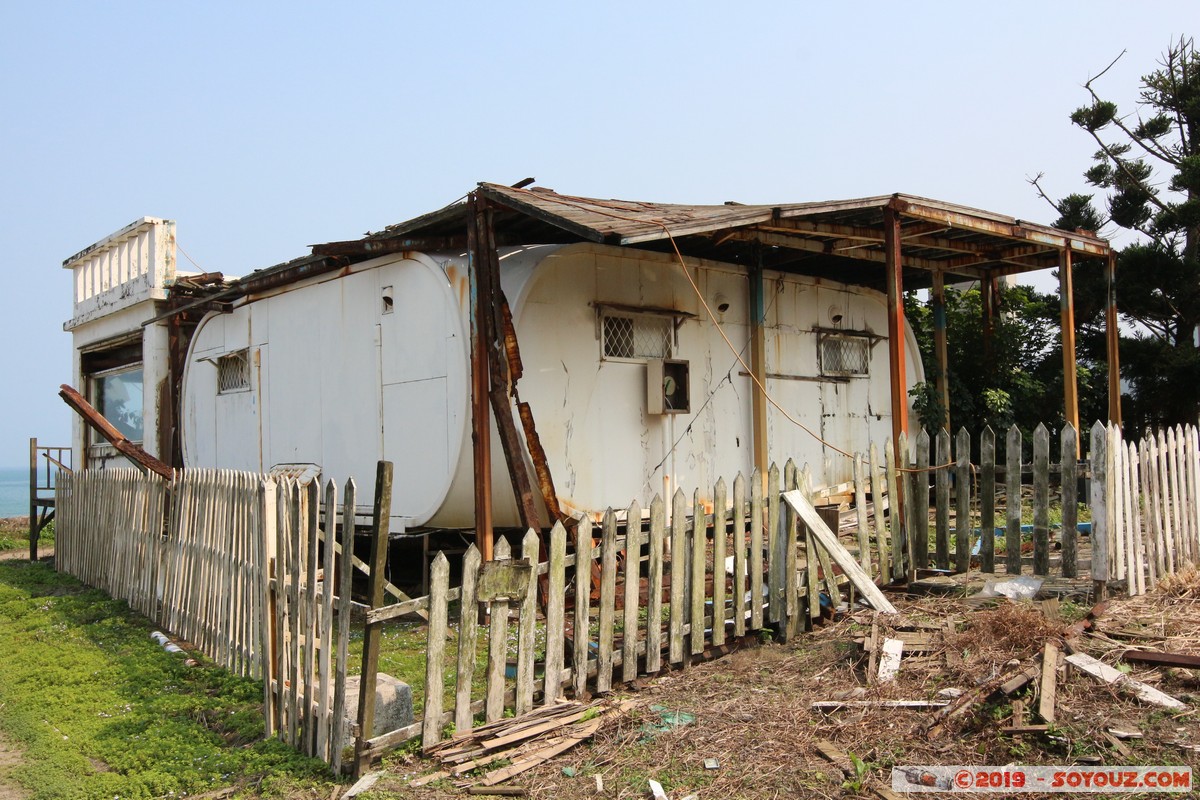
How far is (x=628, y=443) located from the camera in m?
9.55

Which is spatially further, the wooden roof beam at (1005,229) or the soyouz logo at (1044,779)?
the wooden roof beam at (1005,229)

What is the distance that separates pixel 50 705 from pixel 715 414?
21.9 ft

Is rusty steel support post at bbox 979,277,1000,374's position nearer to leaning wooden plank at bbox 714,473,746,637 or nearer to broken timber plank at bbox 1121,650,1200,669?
leaning wooden plank at bbox 714,473,746,637

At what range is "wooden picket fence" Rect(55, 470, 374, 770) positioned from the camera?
16.2 ft

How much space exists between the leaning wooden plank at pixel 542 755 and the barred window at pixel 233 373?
344 inches

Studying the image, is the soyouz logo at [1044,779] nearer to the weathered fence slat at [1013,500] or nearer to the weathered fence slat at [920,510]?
the weathered fence slat at [1013,500]

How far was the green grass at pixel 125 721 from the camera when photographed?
4961mm

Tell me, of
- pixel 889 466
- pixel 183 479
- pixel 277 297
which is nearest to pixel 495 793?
pixel 889 466

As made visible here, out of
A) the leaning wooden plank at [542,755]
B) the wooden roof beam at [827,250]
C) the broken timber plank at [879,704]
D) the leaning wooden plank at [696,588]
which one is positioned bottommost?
the leaning wooden plank at [542,755]

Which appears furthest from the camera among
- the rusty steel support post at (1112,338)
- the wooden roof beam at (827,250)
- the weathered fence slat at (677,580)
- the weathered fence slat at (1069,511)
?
the rusty steel support post at (1112,338)

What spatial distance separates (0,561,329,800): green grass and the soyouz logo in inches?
112

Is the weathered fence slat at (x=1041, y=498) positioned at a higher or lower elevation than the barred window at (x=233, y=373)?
lower

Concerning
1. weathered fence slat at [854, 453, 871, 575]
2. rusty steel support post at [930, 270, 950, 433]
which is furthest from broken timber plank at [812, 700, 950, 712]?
rusty steel support post at [930, 270, 950, 433]

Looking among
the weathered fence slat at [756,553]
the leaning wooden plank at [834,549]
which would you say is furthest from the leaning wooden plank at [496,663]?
the leaning wooden plank at [834,549]
